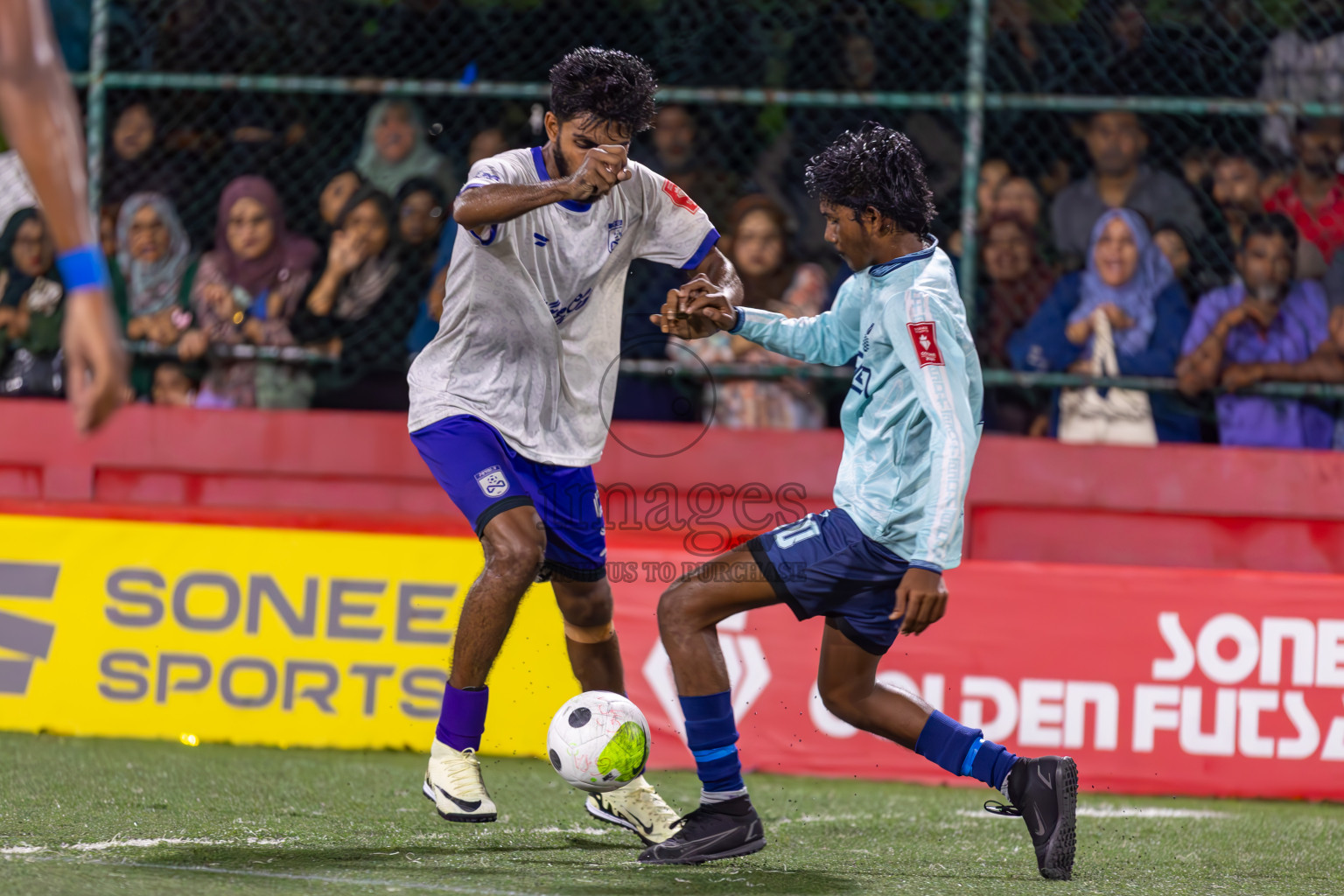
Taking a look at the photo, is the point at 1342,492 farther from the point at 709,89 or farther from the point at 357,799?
the point at 357,799

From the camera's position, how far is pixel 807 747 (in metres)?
6.12

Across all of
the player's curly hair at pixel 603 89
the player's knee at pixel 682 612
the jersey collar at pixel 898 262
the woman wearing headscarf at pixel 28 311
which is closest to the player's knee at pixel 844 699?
the player's knee at pixel 682 612

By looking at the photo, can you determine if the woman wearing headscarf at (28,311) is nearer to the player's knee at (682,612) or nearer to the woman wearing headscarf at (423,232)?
the woman wearing headscarf at (423,232)

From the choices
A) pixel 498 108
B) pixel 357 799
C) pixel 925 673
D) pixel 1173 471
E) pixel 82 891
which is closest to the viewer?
pixel 82 891

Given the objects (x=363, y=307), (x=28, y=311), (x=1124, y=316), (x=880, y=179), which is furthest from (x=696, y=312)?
(x=28, y=311)

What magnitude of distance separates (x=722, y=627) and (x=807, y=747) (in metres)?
0.59

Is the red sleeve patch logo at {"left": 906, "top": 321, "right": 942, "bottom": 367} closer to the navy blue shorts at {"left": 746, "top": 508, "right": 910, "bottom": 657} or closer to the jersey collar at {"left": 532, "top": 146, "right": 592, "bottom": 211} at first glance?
the navy blue shorts at {"left": 746, "top": 508, "right": 910, "bottom": 657}

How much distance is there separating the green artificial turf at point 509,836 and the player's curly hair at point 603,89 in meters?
2.04

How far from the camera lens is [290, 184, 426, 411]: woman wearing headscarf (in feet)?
22.7

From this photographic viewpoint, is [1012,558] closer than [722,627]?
No

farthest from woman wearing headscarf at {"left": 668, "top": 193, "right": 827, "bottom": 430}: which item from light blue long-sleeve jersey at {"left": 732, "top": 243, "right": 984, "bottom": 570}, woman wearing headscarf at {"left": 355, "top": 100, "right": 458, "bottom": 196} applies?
light blue long-sleeve jersey at {"left": 732, "top": 243, "right": 984, "bottom": 570}

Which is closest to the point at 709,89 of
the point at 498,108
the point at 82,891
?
the point at 498,108

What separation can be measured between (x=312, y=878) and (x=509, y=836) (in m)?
0.98

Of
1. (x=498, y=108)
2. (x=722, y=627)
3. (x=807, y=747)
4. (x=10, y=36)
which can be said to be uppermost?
(x=498, y=108)
